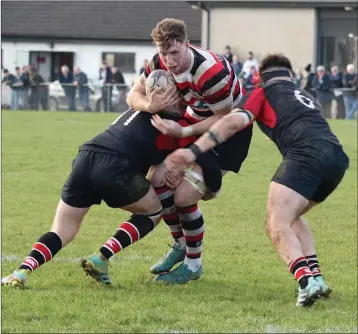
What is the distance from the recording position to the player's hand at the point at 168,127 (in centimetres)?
722

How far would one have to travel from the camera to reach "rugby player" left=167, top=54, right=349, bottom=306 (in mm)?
6855

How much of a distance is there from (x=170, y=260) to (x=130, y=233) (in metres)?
0.65

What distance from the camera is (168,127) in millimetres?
7211

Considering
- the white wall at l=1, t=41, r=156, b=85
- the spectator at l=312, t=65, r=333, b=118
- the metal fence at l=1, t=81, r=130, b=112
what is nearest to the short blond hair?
the spectator at l=312, t=65, r=333, b=118

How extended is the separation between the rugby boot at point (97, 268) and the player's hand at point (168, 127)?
1023mm

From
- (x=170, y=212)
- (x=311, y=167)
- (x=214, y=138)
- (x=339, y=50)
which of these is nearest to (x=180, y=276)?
(x=170, y=212)

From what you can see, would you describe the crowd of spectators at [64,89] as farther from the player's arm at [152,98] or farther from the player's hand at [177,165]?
the player's hand at [177,165]

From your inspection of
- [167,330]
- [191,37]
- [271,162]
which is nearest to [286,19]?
[191,37]

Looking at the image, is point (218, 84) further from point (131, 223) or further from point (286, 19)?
point (286, 19)

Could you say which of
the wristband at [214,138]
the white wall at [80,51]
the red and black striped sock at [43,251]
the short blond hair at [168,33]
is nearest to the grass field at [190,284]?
the red and black striped sock at [43,251]

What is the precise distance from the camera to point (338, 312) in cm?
661

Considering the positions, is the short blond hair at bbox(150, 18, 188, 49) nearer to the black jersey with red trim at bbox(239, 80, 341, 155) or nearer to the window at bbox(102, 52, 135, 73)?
the black jersey with red trim at bbox(239, 80, 341, 155)

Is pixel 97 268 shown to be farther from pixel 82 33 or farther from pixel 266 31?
pixel 82 33

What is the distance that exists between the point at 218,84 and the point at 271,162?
10.5 metres
